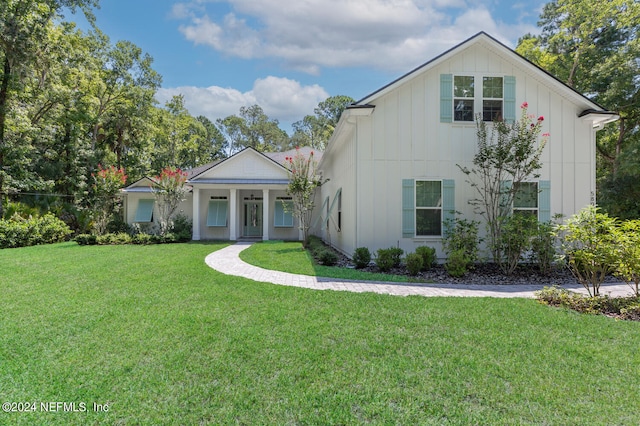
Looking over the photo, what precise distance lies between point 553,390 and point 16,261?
13.4 meters

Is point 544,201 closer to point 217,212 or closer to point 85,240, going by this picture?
point 217,212

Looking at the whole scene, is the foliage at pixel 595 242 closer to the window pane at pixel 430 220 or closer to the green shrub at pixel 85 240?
the window pane at pixel 430 220

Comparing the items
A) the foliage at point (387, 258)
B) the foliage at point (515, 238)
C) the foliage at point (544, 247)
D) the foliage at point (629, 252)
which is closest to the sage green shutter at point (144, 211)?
the foliage at point (387, 258)

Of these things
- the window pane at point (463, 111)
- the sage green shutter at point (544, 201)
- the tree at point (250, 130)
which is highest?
the tree at point (250, 130)

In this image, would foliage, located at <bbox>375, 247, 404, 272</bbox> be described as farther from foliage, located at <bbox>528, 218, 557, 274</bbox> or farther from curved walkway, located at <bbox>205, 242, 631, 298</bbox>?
foliage, located at <bbox>528, 218, 557, 274</bbox>

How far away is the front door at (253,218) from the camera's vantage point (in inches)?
759

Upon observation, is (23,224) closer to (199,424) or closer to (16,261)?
(16,261)

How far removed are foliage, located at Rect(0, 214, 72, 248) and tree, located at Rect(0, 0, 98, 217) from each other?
2.98 m

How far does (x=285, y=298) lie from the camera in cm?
570

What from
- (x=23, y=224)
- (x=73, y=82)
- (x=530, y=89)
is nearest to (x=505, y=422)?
(x=530, y=89)

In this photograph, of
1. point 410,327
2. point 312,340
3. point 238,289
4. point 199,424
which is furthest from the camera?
point 238,289

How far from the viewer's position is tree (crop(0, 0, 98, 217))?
15.3 metres

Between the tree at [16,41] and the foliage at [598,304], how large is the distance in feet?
74.6

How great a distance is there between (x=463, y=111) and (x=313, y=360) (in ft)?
28.7
